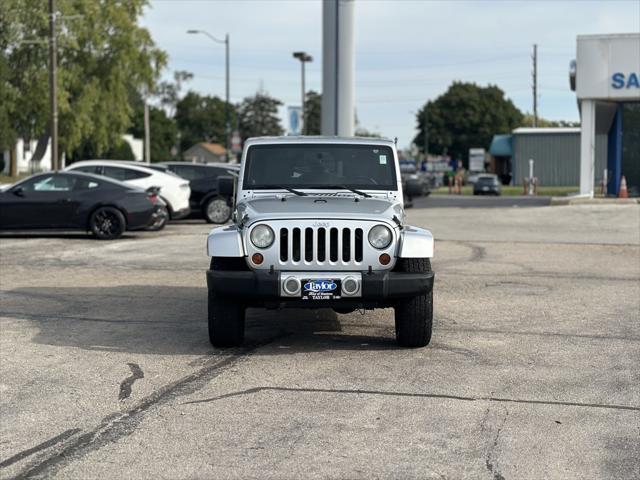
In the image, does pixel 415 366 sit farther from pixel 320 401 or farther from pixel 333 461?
pixel 333 461

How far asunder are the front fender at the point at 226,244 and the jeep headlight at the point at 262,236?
0.12 meters

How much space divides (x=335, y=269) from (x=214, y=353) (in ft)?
4.21

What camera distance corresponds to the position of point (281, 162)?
9531 millimetres

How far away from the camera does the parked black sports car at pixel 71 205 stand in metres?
19.0

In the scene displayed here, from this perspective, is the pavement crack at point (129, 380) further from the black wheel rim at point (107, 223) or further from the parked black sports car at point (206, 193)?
the parked black sports car at point (206, 193)

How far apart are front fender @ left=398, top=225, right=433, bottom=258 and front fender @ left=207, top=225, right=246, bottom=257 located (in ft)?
4.23

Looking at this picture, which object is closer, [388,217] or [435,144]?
[388,217]

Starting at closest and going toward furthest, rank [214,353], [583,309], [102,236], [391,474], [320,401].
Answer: [391,474] < [320,401] < [214,353] < [583,309] < [102,236]

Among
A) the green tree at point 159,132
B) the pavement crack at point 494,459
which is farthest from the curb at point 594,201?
the green tree at point 159,132

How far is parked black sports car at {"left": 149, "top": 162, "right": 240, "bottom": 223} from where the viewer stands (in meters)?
24.4

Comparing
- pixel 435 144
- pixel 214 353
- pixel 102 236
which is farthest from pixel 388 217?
A: pixel 435 144

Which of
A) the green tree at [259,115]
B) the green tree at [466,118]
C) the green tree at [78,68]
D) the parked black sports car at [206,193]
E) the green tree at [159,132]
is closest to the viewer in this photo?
the parked black sports car at [206,193]

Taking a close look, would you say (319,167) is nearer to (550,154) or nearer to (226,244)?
(226,244)

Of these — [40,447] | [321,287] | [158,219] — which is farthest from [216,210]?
[40,447]
